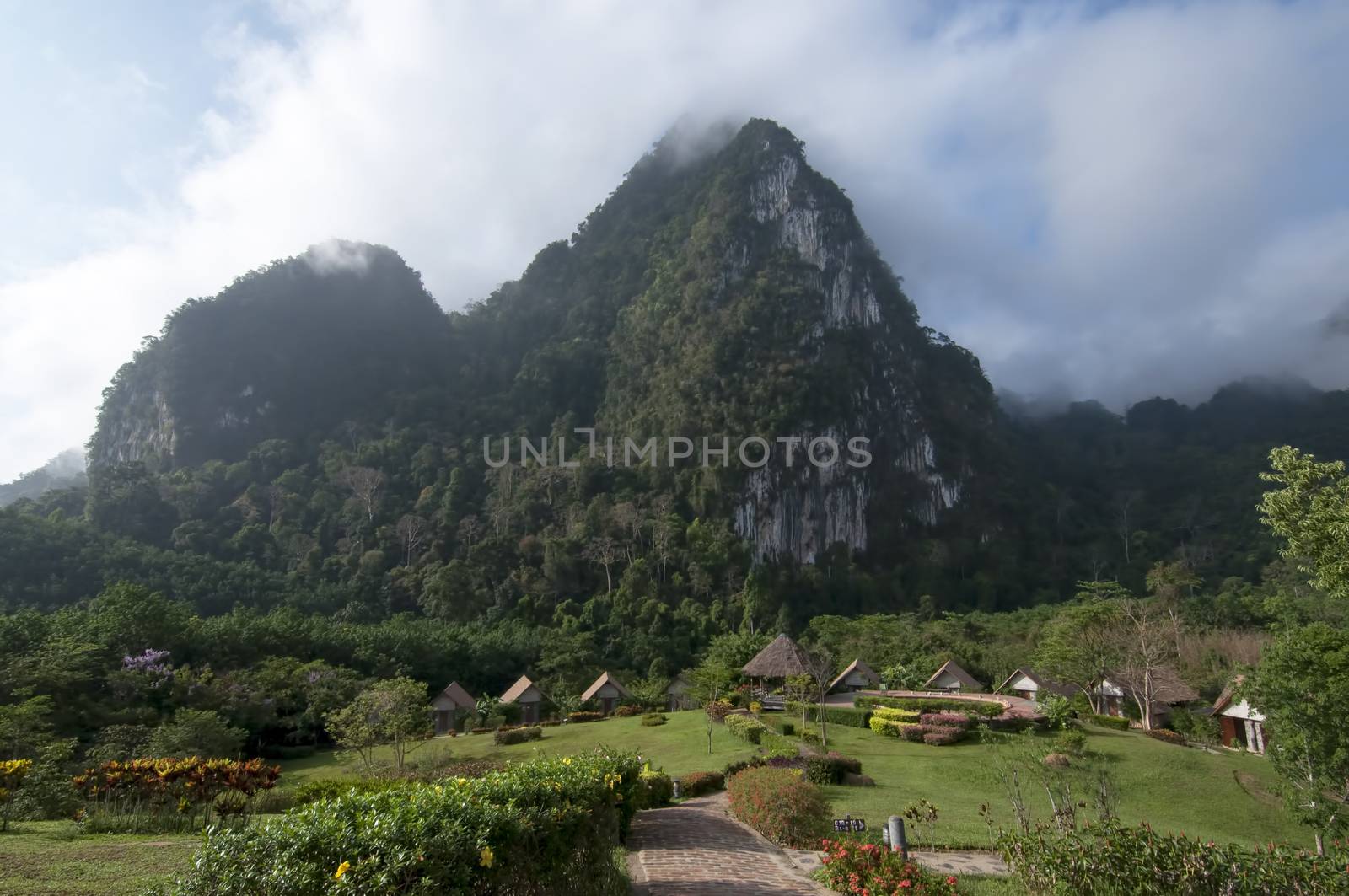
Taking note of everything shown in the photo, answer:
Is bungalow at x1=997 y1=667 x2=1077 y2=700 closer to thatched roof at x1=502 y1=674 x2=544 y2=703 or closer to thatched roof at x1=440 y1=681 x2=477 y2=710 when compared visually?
thatched roof at x1=502 y1=674 x2=544 y2=703

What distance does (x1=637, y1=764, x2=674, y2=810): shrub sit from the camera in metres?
13.0

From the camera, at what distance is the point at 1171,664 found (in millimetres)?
29594

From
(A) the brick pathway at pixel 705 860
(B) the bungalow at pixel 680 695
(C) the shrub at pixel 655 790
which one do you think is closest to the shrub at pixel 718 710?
(B) the bungalow at pixel 680 695

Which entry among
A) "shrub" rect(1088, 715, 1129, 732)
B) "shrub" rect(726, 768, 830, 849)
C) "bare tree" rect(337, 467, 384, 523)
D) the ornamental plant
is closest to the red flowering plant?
"shrub" rect(726, 768, 830, 849)

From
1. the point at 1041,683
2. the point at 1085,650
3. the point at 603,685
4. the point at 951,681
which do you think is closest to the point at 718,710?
the point at 603,685

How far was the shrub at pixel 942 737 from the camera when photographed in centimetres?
2002

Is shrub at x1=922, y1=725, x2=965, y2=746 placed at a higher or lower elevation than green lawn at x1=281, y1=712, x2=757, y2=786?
higher

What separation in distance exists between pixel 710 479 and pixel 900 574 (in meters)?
18.6

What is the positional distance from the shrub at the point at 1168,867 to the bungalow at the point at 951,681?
1152 inches

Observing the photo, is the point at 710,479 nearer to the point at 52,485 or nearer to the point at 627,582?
the point at 627,582

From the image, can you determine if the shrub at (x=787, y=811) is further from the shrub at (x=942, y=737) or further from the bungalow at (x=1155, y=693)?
the bungalow at (x=1155, y=693)

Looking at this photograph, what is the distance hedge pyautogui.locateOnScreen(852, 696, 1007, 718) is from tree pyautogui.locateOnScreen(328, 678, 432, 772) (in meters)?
14.9

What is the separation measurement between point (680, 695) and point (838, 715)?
516 inches

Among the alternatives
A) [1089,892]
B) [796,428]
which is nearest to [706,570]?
A: [796,428]
